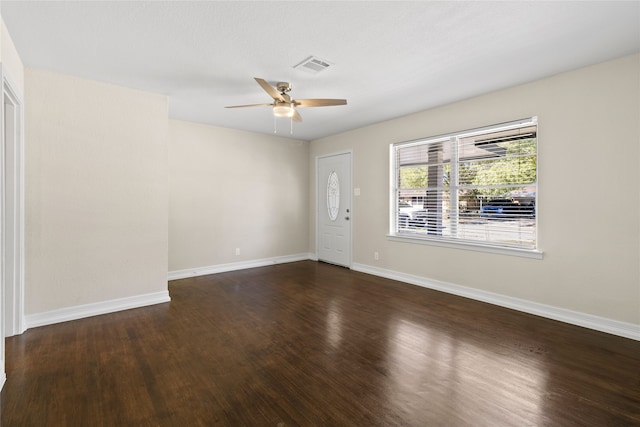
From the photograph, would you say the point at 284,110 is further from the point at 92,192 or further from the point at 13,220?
the point at 13,220

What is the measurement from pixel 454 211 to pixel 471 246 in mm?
543

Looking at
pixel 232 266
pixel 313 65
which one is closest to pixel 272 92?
pixel 313 65

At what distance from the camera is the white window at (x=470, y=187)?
142 inches

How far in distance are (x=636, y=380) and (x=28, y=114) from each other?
561cm

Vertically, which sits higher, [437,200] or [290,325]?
[437,200]

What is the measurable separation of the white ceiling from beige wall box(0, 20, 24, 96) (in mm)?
81

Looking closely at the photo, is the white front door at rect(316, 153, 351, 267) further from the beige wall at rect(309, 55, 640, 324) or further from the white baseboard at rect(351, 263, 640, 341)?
the beige wall at rect(309, 55, 640, 324)

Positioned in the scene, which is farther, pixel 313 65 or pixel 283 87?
pixel 283 87

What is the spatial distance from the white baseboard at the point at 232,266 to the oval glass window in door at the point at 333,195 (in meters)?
1.17

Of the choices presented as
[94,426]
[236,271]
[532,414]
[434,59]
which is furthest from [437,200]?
[94,426]

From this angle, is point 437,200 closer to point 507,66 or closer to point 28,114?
point 507,66

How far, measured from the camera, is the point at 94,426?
1743 mm

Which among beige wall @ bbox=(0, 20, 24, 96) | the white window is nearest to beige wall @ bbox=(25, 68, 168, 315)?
beige wall @ bbox=(0, 20, 24, 96)

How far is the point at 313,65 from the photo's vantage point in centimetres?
299
